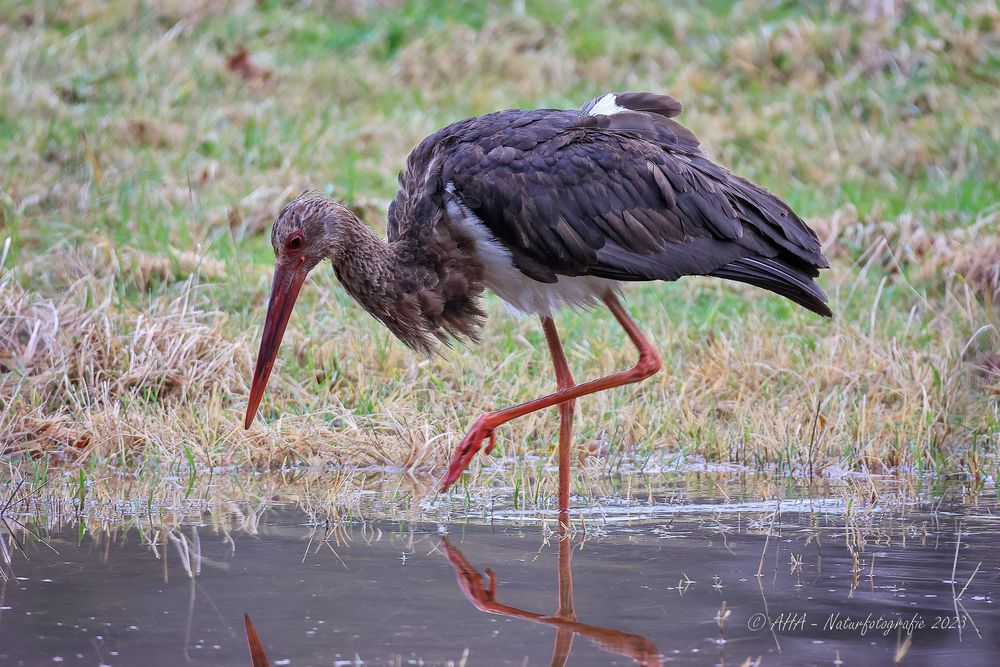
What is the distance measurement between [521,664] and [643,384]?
11.6 ft

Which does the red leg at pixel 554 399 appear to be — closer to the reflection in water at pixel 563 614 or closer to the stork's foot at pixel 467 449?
the stork's foot at pixel 467 449

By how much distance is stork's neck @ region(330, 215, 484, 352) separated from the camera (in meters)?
5.52

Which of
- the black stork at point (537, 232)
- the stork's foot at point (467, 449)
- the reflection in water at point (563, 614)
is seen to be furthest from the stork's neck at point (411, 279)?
the reflection in water at point (563, 614)

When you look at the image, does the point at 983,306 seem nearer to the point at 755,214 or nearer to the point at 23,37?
the point at 755,214

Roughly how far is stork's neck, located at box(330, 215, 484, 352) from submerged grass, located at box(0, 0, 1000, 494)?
0.50 metres

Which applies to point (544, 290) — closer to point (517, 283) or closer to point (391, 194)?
point (517, 283)

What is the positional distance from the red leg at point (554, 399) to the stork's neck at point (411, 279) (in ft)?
1.42

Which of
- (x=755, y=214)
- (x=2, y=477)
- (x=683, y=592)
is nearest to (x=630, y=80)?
(x=755, y=214)

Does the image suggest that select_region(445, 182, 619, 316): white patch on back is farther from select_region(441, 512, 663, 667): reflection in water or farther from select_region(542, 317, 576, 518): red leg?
select_region(441, 512, 663, 667): reflection in water

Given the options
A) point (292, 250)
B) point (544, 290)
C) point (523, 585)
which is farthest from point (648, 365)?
point (523, 585)

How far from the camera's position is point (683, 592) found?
13.0ft

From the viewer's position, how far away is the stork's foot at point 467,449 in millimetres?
5152

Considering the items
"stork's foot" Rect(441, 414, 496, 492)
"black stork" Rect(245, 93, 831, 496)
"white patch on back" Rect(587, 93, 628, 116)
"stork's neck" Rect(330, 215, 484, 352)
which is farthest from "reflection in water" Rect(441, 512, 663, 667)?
"white patch on back" Rect(587, 93, 628, 116)

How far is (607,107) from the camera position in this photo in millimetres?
5883
